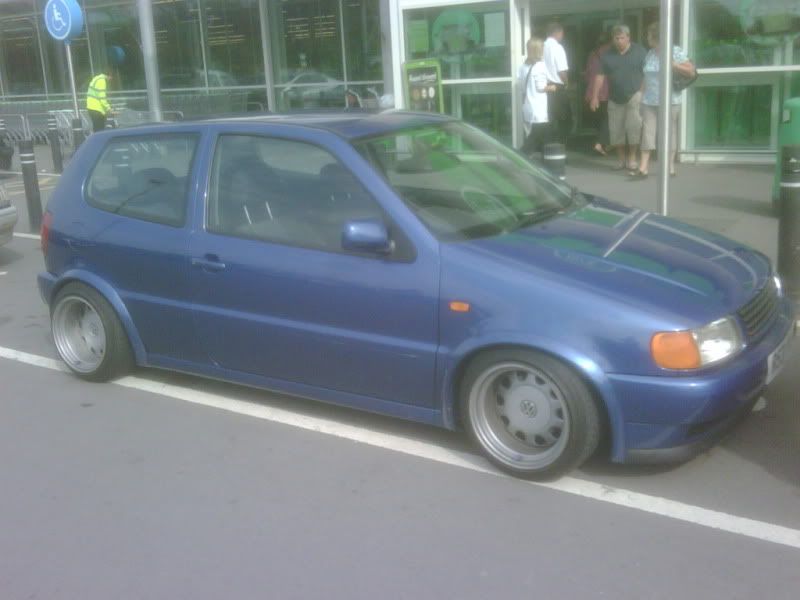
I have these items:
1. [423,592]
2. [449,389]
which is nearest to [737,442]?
[449,389]

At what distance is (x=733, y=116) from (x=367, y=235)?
9.40 meters

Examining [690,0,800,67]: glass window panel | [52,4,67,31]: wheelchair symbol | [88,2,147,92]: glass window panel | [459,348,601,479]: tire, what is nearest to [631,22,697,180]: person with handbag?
[690,0,800,67]: glass window panel

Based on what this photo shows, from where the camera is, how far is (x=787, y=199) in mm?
6562

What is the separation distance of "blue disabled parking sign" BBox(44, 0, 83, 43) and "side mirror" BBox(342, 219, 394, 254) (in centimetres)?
1021

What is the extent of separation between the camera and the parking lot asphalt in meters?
3.66

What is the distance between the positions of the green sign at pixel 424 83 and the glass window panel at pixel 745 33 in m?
3.55

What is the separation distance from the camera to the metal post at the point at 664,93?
24.2 ft

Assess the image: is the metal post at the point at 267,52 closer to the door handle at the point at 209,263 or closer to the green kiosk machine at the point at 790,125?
the green kiosk machine at the point at 790,125

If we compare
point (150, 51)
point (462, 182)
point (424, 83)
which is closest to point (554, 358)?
point (462, 182)

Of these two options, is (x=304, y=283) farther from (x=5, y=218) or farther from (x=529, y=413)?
(x=5, y=218)

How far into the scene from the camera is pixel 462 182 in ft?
16.7

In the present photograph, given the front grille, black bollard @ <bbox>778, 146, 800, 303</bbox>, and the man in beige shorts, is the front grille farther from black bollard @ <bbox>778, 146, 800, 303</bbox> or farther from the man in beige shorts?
the man in beige shorts

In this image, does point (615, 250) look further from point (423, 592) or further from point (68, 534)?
point (68, 534)

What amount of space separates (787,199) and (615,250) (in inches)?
102
